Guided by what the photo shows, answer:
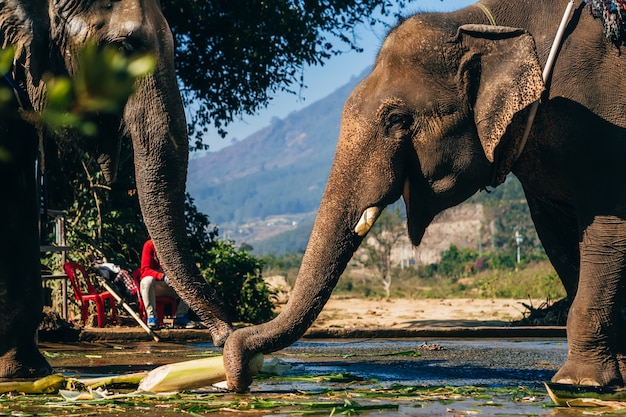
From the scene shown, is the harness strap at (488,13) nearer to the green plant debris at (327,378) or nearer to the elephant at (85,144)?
the elephant at (85,144)

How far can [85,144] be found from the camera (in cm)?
621

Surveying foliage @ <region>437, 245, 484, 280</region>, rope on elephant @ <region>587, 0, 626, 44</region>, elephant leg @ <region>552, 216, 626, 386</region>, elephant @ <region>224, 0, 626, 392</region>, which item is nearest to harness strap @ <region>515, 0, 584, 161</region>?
elephant @ <region>224, 0, 626, 392</region>

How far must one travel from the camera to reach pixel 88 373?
7086 millimetres

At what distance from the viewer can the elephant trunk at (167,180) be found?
202 inches

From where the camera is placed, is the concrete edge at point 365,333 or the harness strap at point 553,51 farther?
the concrete edge at point 365,333

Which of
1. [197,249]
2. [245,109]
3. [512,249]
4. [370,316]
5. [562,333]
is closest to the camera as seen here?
[562,333]

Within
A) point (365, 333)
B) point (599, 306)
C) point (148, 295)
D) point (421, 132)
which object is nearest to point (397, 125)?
point (421, 132)

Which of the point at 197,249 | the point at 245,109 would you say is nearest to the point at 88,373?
Result: the point at 197,249

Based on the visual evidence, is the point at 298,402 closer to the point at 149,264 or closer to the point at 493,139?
the point at 493,139

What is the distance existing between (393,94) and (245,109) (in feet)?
40.4

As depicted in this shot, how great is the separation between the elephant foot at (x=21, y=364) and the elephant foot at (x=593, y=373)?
3493 millimetres

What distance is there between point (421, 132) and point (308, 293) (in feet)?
3.81

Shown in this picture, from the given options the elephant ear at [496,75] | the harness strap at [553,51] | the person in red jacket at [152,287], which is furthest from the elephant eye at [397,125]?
the person in red jacket at [152,287]

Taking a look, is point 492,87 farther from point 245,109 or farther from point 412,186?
point 245,109
